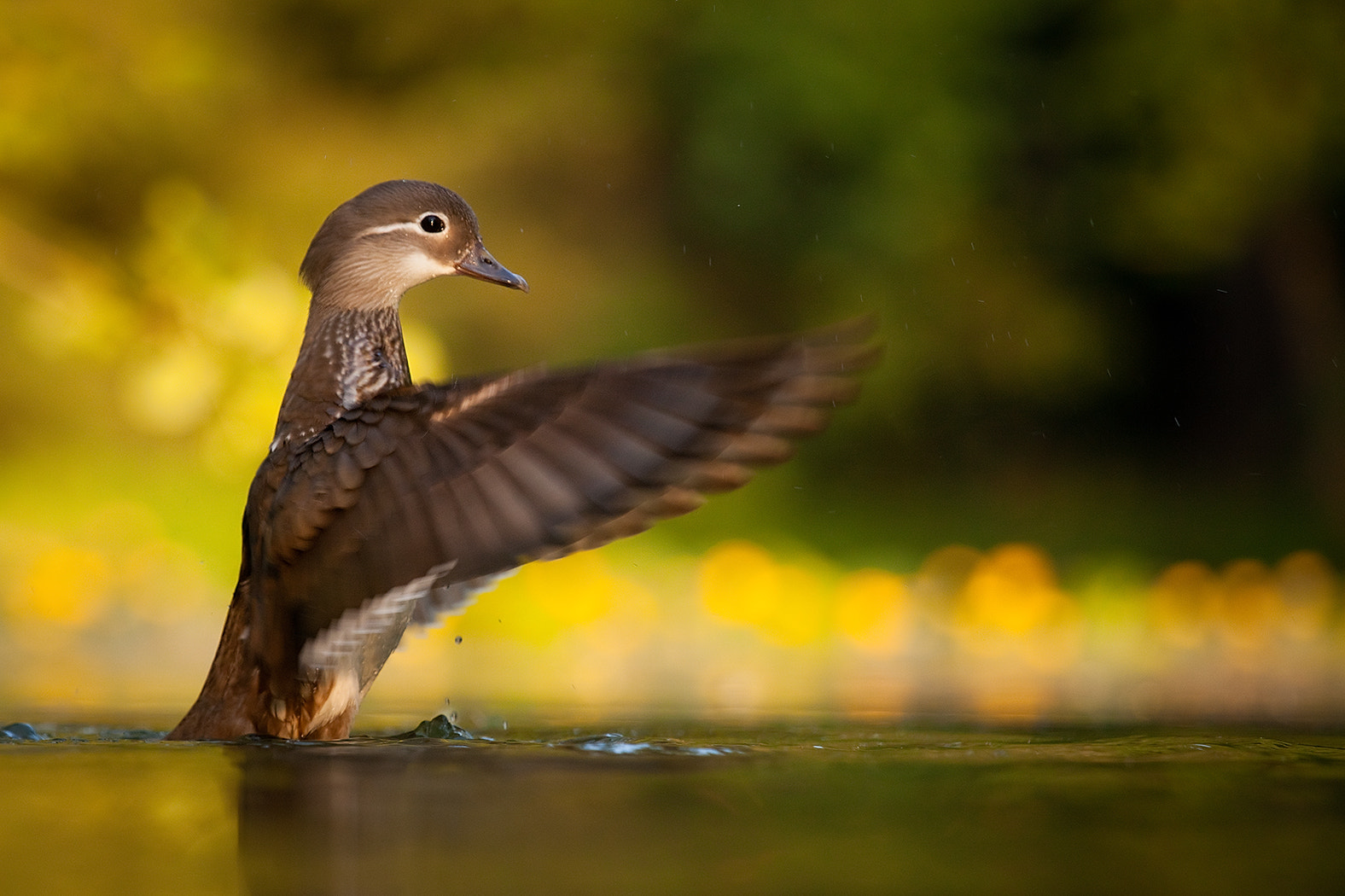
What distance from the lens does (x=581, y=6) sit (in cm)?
814

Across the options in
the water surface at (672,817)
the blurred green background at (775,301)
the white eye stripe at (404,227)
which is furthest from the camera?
the blurred green background at (775,301)

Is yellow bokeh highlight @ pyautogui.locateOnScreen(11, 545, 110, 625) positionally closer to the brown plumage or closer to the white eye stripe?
the white eye stripe

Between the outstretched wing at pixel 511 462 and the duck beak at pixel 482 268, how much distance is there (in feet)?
3.40

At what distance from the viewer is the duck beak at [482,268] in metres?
3.79

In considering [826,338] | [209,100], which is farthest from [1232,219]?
[826,338]

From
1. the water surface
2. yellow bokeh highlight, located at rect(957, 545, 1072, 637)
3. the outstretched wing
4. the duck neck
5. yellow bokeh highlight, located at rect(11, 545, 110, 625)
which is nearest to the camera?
the water surface

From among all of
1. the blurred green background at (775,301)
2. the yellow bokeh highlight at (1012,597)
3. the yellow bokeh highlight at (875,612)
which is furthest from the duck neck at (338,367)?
the yellow bokeh highlight at (1012,597)

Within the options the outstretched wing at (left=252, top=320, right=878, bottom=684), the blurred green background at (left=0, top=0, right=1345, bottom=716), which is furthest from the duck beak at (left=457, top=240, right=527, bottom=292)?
the blurred green background at (left=0, top=0, right=1345, bottom=716)

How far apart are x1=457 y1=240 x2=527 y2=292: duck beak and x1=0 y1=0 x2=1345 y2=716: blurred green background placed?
4.17ft

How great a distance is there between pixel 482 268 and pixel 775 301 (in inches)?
230

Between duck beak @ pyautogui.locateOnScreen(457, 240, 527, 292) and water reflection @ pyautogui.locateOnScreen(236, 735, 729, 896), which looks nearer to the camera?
water reflection @ pyautogui.locateOnScreen(236, 735, 729, 896)

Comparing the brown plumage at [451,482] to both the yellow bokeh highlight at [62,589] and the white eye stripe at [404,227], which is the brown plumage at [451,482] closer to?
the white eye stripe at [404,227]

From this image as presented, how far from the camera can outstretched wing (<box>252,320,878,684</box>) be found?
8.04 ft

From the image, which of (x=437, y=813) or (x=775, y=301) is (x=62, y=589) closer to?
(x=775, y=301)
